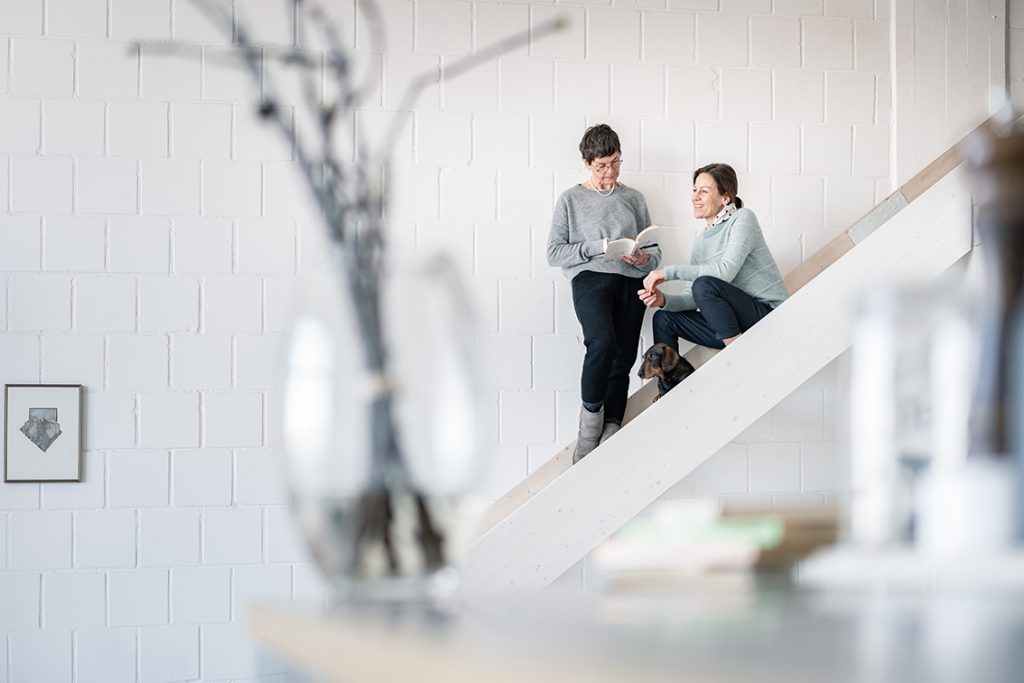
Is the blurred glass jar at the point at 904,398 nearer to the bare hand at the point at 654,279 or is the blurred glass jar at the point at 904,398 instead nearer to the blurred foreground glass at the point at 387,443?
the blurred foreground glass at the point at 387,443

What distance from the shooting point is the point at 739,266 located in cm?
501

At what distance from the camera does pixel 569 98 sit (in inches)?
215

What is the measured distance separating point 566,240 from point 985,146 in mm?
4598

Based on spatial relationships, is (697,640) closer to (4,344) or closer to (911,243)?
(911,243)

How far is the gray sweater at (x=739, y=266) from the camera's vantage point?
5000 mm

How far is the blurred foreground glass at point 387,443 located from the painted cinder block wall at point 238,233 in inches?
169

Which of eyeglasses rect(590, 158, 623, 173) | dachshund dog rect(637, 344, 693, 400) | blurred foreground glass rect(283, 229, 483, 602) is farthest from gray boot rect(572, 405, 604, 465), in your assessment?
blurred foreground glass rect(283, 229, 483, 602)

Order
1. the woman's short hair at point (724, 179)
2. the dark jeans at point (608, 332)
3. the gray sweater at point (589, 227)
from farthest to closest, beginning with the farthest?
the woman's short hair at point (724, 179), the gray sweater at point (589, 227), the dark jeans at point (608, 332)

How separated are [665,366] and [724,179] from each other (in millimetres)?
984

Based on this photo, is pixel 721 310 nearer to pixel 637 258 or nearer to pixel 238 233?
pixel 637 258

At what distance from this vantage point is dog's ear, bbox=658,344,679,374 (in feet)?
15.7

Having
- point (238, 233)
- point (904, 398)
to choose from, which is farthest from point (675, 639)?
point (238, 233)

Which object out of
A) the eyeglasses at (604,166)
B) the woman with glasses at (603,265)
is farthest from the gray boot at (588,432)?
the eyeglasses at (604,166)

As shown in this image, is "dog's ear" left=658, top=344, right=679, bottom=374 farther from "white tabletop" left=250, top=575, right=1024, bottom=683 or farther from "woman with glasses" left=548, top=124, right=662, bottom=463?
"white tabletop" left=250, top=575, right=1024, bottom=683
